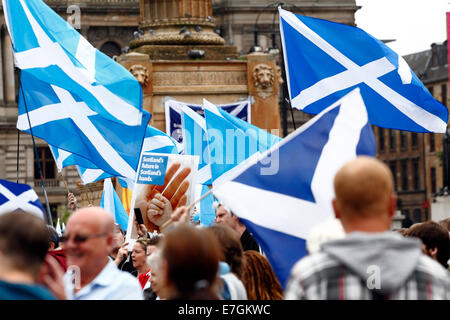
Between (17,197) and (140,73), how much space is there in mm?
11256

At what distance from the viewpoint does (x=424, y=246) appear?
755 centimetres

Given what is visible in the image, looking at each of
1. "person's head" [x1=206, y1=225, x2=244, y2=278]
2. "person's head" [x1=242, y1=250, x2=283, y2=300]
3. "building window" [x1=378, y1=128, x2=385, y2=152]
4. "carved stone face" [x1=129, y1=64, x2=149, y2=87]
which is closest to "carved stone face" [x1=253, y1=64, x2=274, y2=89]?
"carved stone face" [x1=129, y1=64, x2=149, y2=87]

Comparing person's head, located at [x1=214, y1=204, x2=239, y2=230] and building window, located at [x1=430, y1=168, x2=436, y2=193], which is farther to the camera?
building window, located at [x1=430, y1=168, x2=436, y2=193]

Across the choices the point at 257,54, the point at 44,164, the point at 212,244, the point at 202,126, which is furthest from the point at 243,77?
the point at 44,164

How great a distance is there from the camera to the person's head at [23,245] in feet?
16.0

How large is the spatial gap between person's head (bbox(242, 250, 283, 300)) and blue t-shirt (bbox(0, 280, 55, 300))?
216 cm

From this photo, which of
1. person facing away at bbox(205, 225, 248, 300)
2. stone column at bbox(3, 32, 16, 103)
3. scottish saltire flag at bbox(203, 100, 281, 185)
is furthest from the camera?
stone column at bbox(3, 32, 16, 103)

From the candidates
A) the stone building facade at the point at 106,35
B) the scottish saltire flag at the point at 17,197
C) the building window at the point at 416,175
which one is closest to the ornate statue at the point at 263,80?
the scottish saltire flag at the point at 17,197

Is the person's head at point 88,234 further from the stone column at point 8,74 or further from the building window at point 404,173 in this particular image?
the building window at point 404,173

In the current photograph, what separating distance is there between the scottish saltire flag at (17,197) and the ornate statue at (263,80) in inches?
481

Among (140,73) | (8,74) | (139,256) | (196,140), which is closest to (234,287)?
(139,256)

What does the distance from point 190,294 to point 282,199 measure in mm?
1946

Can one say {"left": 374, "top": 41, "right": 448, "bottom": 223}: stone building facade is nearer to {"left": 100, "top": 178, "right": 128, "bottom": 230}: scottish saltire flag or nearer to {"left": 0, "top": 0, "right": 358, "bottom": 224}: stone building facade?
{"left": 0, "top": 0, "right": 358, "bottom": 224}: stone building facade

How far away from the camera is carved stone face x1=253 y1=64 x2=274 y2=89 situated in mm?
21016
